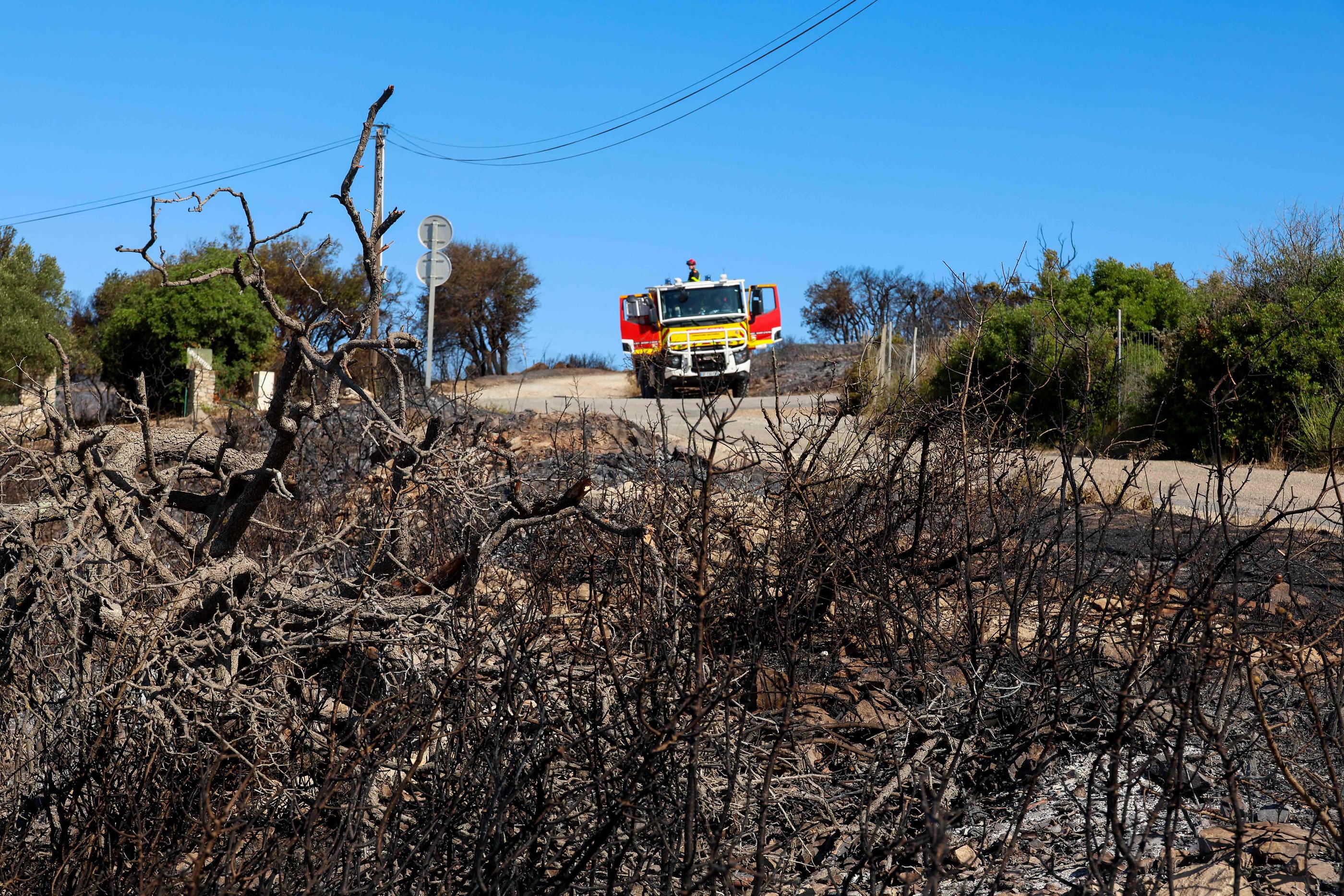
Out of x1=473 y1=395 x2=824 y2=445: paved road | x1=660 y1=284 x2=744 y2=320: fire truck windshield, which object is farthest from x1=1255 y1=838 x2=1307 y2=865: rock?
x1=660 y1=284 x2=744 y2=320: fire truck windshield

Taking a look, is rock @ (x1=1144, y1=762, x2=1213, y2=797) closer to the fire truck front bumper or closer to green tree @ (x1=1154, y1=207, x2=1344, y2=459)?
green tree @ (x1=1154, y1=207, x2=1344, y2=459)

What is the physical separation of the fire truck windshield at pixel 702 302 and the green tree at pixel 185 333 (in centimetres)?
762

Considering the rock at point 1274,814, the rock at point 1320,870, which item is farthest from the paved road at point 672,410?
the rock at point 1320,870

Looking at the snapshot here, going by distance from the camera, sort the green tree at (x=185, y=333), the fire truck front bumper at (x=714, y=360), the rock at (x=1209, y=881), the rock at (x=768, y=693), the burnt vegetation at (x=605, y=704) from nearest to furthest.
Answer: the burnt vegetation at (x=605, y=704) < the rock at (x=1209, y=881) < the rock at (x=768, y=693) < the green tree at (x=185, y=333) < the fire truck front bumper at (x=714, y=360)

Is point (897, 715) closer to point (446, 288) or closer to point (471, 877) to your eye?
point (471, 877)

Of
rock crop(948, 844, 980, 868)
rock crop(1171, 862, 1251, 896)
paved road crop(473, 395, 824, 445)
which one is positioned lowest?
rock crop(948, 844, 980, 868)

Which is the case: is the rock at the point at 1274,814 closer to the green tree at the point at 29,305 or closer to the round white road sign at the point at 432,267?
the round white road sign at the point at 432,267

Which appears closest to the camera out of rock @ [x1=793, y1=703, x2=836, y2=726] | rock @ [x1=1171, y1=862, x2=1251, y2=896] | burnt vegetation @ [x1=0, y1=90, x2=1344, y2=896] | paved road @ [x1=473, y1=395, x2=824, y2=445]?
burnt vegetation @ [x1=0, y1=90, x2=1344, y2=896]

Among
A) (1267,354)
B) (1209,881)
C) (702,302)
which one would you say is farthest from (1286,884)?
(702,302)

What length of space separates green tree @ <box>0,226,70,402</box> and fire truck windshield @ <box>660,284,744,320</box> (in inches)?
455

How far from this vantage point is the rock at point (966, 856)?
329 cm

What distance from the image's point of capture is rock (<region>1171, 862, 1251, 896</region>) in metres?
3.01

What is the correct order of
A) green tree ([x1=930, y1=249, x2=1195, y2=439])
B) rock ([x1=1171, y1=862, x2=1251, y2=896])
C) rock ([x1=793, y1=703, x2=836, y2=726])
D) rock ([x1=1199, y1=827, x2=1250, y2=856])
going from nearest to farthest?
rock ([x1=1171, y1=862, x2=1251, y2=896]) → rock ([x1=1199, y1=827, x2=1250, y2=856]) → rock ([x1=793, y1=703, x2=836, y2=726]) → green tree ([x1=930, y1=249, x2=1195, y2=439])

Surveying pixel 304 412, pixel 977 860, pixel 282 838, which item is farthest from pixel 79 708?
pixel 977 860
